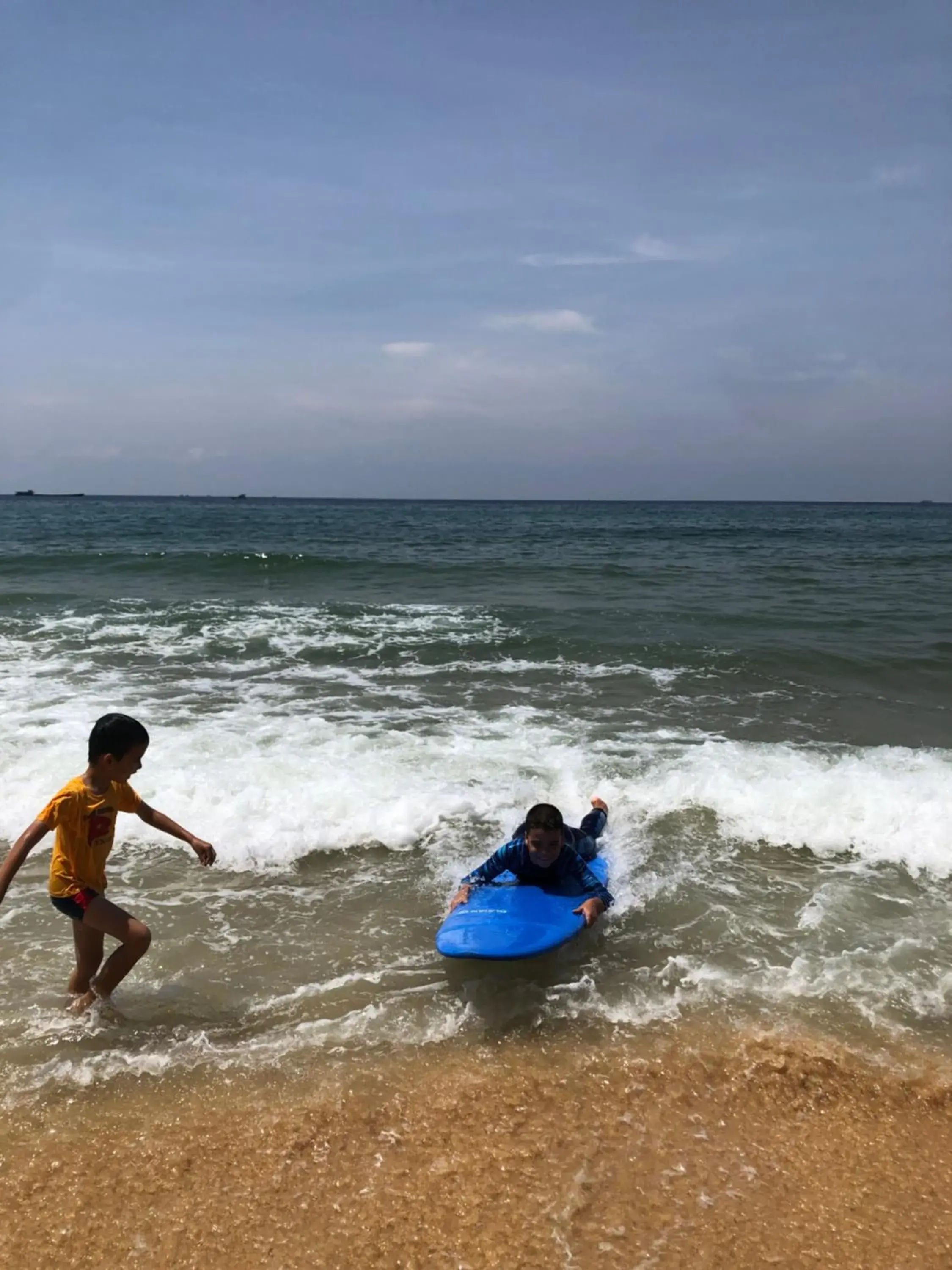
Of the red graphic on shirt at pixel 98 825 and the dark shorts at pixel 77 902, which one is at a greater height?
the red graphic on shirt at pixel 98 825

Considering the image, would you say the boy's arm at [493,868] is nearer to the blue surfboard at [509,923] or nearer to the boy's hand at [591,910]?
the blue surfboard at [509,923]

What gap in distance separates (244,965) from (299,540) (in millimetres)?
33877

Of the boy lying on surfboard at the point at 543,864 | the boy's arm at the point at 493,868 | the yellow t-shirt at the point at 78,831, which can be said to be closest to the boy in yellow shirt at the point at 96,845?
the yellow t-shirt at the point at 78,831

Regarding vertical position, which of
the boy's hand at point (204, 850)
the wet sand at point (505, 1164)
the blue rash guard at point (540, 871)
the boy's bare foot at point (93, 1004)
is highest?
the boy's hand at point (204, 850)

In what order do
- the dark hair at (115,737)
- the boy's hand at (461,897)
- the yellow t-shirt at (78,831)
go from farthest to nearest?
the boy's hand at (461,897) < the yellow t-shirt at (78,831) < the dark hair at (115,737)

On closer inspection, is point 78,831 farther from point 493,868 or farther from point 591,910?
point 591,910

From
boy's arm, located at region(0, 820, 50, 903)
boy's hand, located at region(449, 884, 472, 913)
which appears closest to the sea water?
boy's hand, located at region(449, 884, 472, 913)

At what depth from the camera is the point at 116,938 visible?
159 inches

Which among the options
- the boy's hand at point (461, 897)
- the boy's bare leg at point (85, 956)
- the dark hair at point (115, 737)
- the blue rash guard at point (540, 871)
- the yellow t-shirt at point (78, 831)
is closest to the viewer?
the dark hair at point (115, 737)

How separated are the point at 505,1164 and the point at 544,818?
1.98 m

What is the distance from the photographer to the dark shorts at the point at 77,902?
12.8 feet

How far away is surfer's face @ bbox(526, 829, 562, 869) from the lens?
196 inches

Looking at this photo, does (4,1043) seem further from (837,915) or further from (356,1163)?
(837,915)

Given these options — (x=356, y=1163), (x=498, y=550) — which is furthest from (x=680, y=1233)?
(x=498, y=550)
